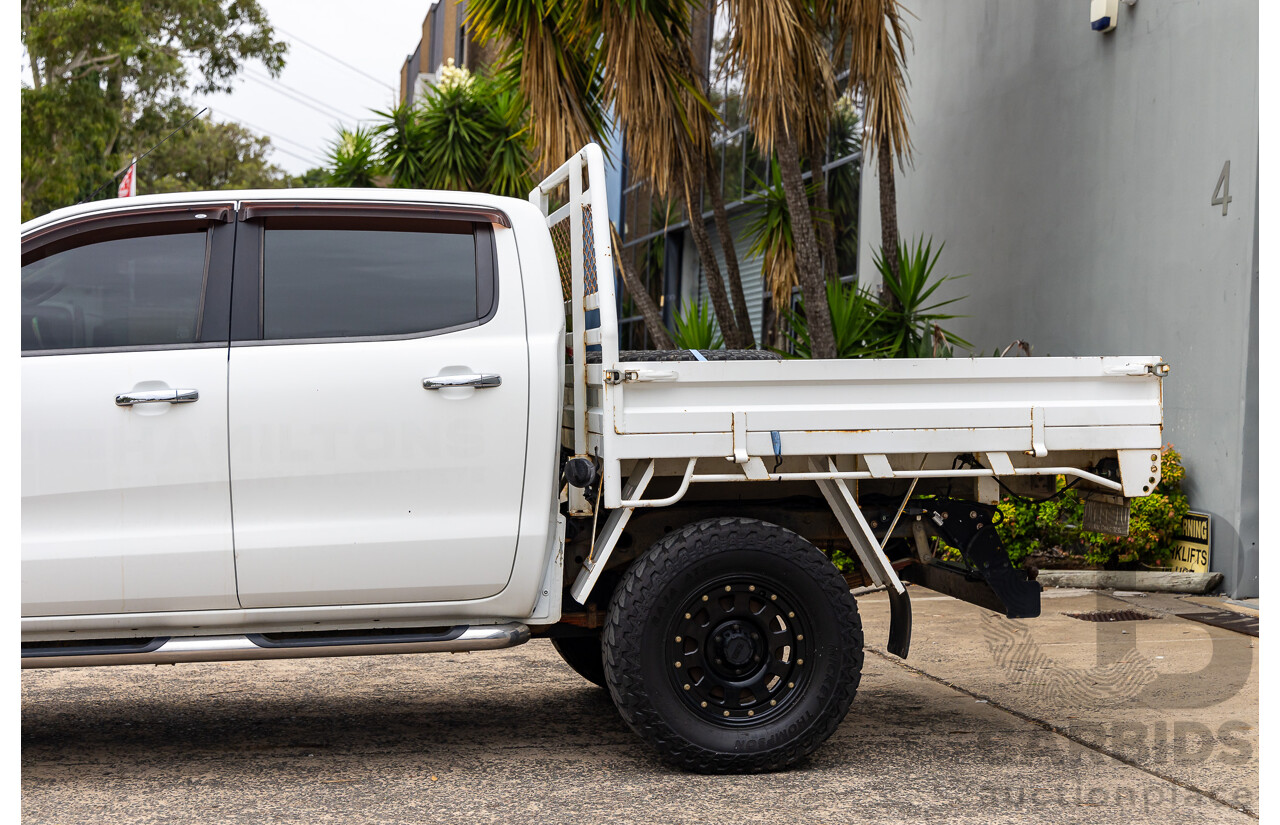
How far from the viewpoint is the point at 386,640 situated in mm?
4402

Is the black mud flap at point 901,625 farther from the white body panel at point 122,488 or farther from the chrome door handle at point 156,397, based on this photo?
the chrome door handle at point 156,397

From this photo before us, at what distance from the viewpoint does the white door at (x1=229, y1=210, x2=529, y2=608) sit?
430 centimetres

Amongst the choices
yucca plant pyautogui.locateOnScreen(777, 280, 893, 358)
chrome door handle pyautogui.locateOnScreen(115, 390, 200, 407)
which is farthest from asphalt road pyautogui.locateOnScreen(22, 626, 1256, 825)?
yucca plant pyautogui.locateOnScreen(777, 280, 893, 358)

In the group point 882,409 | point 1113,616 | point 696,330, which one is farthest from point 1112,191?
point 882,409

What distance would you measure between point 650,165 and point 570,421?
16.5 ft

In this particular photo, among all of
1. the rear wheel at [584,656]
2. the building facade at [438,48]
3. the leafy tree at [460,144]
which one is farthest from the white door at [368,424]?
the building facade at [438,48]

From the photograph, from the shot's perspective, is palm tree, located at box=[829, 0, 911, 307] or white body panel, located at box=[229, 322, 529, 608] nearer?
white body panel, located at box=[229, 322, 529, 608]

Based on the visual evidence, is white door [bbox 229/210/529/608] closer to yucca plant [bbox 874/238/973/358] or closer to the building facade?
yucca plant [bbox 874/238/973/358]

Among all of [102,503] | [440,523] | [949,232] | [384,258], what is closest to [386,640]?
[440,523]

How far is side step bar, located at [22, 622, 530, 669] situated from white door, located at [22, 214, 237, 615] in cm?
13

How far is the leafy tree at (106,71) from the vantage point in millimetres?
21297

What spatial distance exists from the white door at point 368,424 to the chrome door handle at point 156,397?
0.15m

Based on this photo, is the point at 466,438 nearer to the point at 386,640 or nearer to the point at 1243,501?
the point at 386,640

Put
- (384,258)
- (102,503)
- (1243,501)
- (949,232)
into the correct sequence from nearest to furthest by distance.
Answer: (102,503), (384,258), (1243,501), (949,232)
